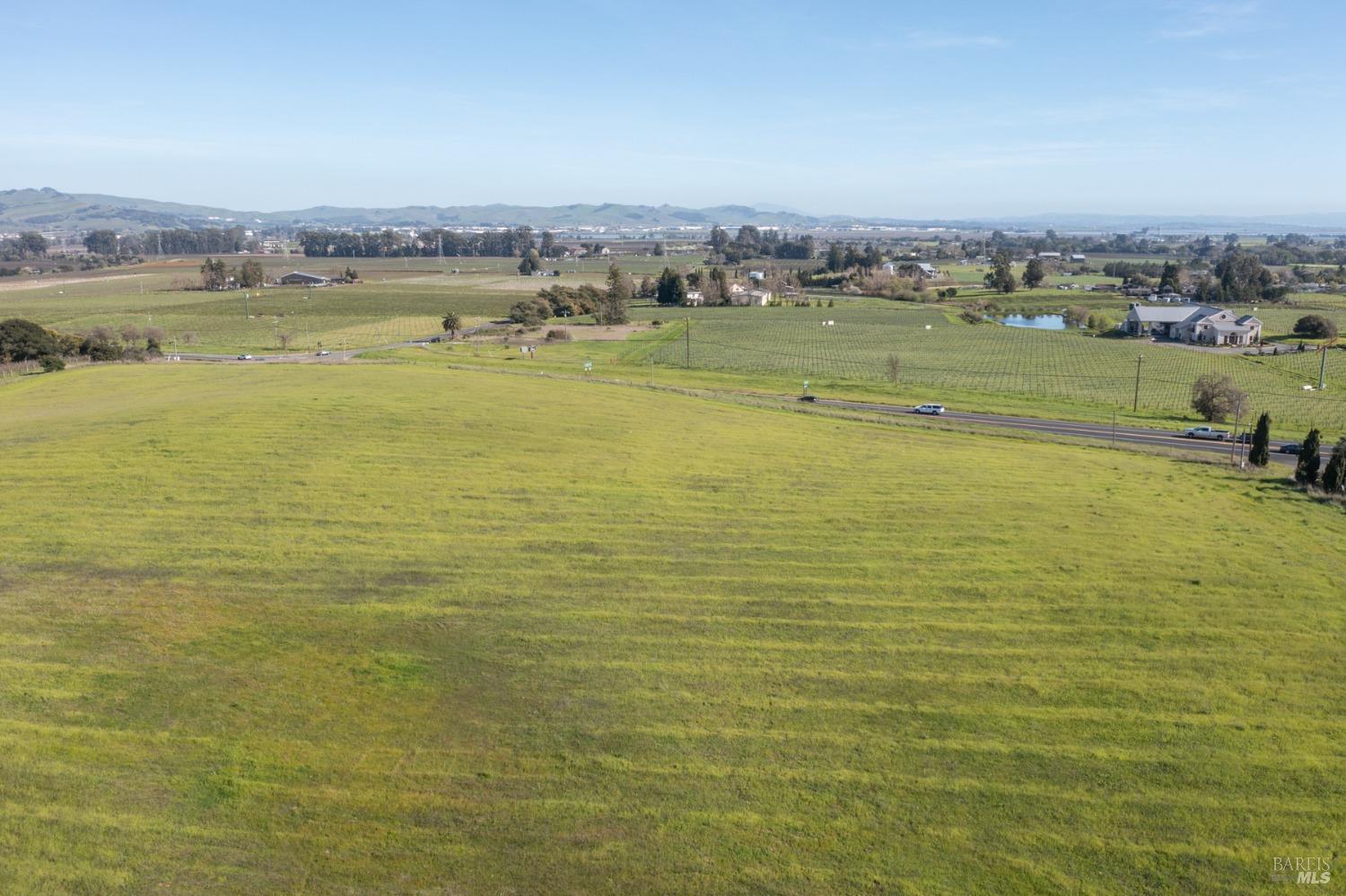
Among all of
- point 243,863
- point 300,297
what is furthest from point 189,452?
point 300,297

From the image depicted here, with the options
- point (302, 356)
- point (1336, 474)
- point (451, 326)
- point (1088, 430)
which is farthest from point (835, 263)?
point (1336, 474)

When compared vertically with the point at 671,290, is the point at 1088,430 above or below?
below

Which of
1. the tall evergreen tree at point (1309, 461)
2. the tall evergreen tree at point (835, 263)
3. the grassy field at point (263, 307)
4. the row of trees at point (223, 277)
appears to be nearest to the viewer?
the tall evergreen tree at point (1309, 461)

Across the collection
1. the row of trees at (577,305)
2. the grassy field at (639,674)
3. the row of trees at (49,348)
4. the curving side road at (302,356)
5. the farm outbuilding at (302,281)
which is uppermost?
the farm outbuilding at (302,281)

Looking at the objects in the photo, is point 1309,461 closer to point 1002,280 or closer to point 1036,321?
point 1036,321

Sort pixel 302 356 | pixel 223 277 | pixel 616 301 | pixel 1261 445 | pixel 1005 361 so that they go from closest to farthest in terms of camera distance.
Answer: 1. pixel 1261 445
2. pixel 302 356
3. pixel 1005 361
4. pixel 616 301
5. pixel 223 277

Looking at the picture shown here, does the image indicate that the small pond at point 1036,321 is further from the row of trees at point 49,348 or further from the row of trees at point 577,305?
the row of trees at point 49,348

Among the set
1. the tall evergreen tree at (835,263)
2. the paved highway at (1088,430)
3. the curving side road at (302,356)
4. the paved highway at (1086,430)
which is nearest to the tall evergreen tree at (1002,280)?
the tall evergreen tree at (835,263)

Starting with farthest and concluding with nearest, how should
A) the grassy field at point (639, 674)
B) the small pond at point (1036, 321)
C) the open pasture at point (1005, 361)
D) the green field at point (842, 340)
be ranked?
the small pond at point (1036, 321), the green field at point (842, 340), the open pasture at point (1005, 361), the grassy field at point (639, 674)
